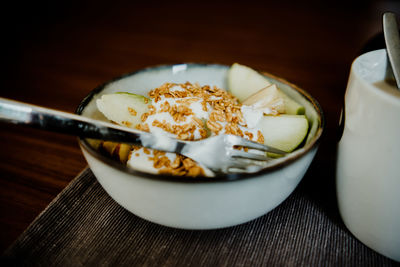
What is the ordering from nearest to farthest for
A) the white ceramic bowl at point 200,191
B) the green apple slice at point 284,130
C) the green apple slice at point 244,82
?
the white ceramic bowl at point 200,191 < the green apple slice at point 284,130 < the green apple slice at point 244,82

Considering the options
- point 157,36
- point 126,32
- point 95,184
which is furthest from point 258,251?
point 126,32

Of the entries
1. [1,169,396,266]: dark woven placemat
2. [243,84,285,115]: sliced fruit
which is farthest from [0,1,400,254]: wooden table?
[243,84,285,115]: sliced fruit

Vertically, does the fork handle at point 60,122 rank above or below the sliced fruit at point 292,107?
above

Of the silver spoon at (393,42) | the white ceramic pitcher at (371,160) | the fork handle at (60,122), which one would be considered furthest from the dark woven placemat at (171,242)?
the silver spoon at (393,42)

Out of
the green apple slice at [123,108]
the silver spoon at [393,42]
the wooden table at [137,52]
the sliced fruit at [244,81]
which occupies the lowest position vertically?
the wooden table at [137,52]

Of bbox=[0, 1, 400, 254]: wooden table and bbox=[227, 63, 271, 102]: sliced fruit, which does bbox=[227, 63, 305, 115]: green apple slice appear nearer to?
bbox=[227, 63, 271, 102]: sliced fruit

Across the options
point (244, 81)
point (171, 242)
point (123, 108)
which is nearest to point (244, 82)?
point (244, 81)

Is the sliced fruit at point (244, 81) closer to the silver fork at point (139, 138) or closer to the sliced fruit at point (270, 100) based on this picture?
the sliced fruit at point (270, 100)
